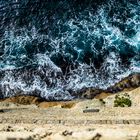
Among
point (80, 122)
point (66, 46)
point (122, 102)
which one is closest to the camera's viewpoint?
point (80, 122)

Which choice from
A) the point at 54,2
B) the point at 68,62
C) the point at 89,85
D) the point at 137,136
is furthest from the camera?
the point at 54,2

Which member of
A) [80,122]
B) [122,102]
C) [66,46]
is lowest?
[80,122]

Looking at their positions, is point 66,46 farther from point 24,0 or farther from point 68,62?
point 24,0

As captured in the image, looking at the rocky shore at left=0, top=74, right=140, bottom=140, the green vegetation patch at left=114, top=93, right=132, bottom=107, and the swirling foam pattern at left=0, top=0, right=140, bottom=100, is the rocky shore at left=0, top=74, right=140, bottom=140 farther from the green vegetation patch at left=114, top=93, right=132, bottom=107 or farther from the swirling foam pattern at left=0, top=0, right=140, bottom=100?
the swirling foam pattern at left=0, top=0, right=140, bottom=100

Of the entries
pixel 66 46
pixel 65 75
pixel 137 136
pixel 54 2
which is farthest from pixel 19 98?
pixel 137 136

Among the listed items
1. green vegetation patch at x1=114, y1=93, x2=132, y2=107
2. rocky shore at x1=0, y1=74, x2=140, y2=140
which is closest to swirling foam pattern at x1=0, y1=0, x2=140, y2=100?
rocky shore at x1=0, y1=74, x2=140, y2=140

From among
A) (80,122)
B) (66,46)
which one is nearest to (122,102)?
(80,122)

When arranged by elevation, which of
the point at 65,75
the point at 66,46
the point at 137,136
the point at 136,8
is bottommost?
the point at 137,136

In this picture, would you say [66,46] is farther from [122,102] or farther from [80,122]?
[80,122]

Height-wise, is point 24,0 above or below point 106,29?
above
